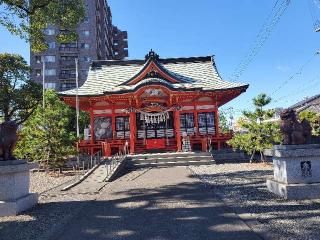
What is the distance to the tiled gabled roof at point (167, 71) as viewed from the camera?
2259 centimetres

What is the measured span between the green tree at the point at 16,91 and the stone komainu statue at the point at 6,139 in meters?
24.1

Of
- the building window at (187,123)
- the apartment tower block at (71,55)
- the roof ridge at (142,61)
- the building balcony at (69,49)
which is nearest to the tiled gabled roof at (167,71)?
the roof ridge at (142,61)

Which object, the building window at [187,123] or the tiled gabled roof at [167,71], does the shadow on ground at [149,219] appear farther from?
the building window at [187,123]

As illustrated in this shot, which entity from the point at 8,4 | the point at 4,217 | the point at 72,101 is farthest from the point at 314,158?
the point at 72,101

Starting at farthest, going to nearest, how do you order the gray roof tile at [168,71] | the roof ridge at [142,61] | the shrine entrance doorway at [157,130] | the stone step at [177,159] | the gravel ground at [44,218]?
the roof ridge at [142,61] < the shrine entrance doorway at [157,130] < the gray roof tile at [168,71] < the stone step at [177,159] < the gravel ground at [44,218]

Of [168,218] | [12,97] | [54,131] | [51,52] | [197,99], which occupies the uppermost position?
[51,52]

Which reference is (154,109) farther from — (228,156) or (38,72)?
(38,72)

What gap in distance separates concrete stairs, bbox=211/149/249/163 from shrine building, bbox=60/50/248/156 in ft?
3.29

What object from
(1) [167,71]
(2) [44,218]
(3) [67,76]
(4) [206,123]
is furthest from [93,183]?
(3) [67,76]

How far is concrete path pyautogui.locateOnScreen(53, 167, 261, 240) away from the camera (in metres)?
5.34

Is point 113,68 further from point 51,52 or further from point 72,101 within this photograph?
point 51,52

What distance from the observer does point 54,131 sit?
54.1ft

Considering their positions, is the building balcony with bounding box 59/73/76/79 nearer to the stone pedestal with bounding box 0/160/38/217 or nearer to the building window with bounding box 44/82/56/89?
the building window with bounding box 44/82/56/89

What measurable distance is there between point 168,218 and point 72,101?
708 inches
